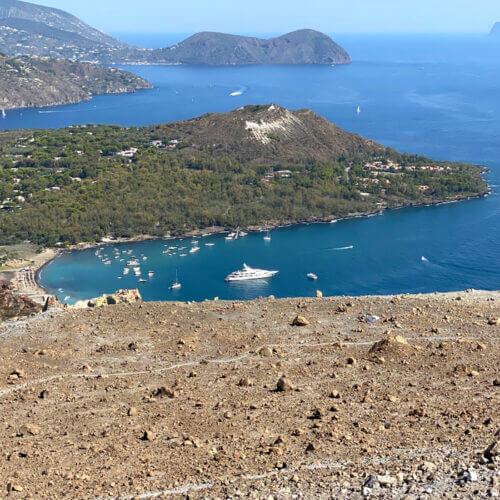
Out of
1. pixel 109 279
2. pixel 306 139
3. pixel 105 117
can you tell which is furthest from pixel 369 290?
pixel 105 117

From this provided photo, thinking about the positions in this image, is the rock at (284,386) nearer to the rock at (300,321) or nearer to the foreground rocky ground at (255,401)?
the foreground rocky ground at (255,401)

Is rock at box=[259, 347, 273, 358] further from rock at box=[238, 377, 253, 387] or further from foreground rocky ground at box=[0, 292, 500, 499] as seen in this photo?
rock at box=[238, 377, 253, 387]

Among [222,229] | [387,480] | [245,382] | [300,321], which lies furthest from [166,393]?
[222,229]

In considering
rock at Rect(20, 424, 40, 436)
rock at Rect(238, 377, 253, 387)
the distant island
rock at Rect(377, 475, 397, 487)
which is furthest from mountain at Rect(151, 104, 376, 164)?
rock at Rect(377, 475, 397, 487)

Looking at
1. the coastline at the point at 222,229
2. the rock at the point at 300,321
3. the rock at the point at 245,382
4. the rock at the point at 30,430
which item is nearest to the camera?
the rock at the point at 30,430

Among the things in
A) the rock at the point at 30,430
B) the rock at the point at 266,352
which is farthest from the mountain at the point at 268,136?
the rock at the point at 30,430

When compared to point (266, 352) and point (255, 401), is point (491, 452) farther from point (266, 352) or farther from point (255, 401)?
point (266, 352)
